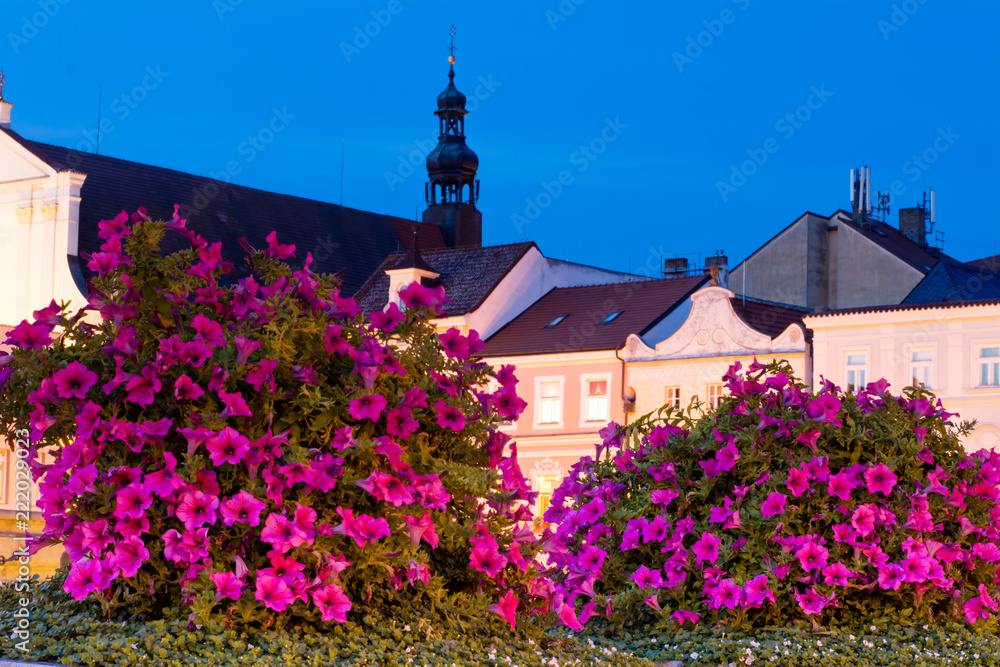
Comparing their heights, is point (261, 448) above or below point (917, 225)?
below

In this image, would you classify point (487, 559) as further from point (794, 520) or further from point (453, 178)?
point (453, 178)

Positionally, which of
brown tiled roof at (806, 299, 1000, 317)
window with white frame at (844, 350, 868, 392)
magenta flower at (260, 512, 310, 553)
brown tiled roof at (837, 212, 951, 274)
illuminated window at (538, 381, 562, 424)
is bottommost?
magenta flower at (260, 512, 310, 553)

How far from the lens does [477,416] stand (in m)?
7.98

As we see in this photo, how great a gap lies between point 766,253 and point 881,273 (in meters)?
4.38

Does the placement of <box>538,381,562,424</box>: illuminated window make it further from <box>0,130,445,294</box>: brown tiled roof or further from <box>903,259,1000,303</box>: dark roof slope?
<box>0,130,445,294</box>: brown tiled roof

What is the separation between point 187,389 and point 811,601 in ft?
15.4

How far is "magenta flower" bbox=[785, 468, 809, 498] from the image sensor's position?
997 cm

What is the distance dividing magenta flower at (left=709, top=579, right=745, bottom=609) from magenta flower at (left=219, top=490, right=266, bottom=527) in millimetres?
3928

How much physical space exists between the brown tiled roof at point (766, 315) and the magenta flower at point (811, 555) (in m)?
31.8

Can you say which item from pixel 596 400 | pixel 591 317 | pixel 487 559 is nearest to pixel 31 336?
pixel 487 559

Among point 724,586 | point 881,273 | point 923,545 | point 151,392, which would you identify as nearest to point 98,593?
point 151,392

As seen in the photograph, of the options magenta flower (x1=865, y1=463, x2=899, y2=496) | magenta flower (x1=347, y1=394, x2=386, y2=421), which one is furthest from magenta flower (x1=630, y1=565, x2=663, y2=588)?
magenta flower (x1=347, y1=394, x2=386, y2=421)

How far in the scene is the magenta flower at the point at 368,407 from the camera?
24.4 ft

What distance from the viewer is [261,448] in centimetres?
727
